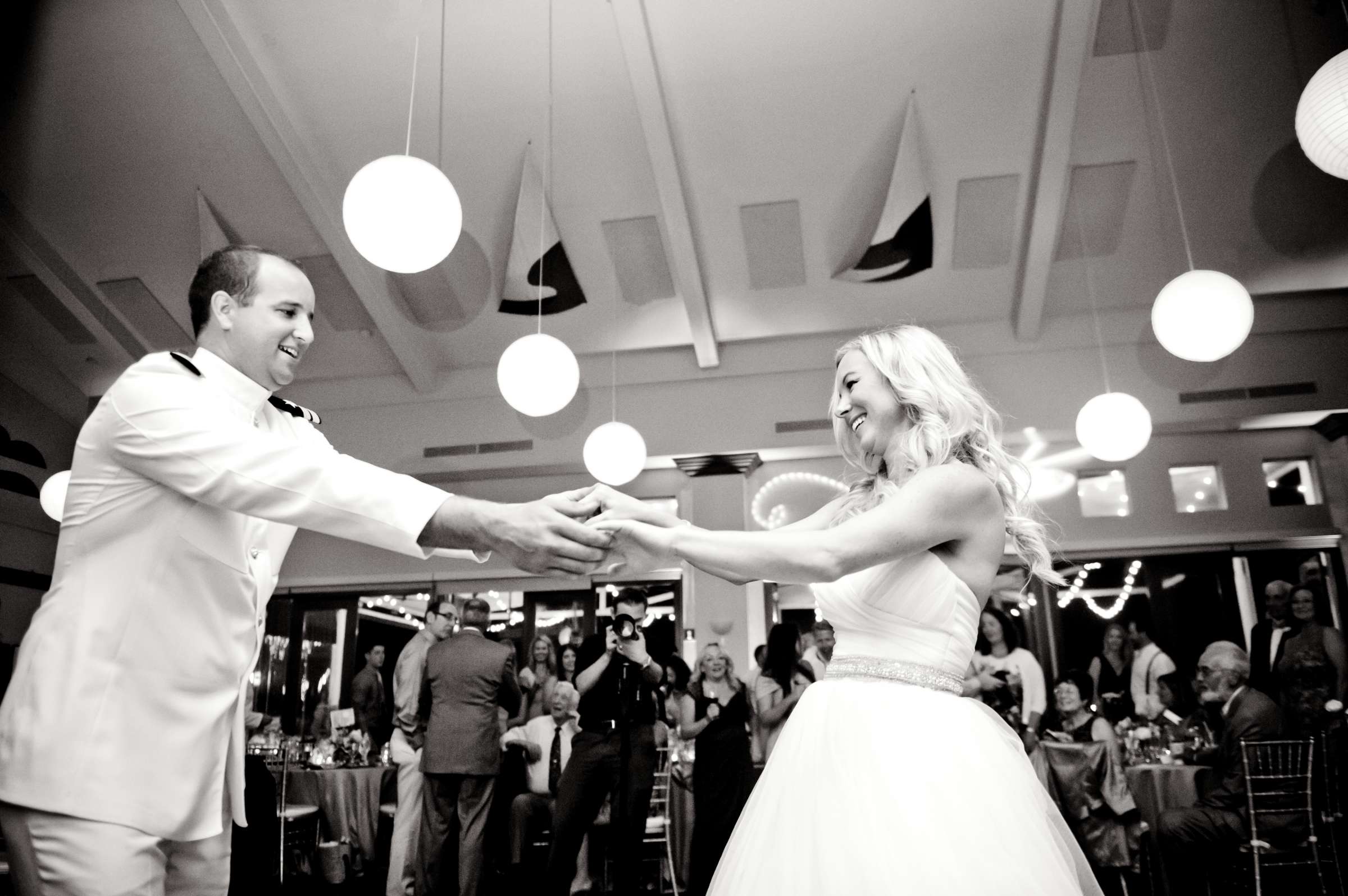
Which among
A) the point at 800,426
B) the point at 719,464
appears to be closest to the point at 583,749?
the point at 719,464

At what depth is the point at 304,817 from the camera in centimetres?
628

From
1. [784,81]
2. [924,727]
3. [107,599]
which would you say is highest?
[784,81]

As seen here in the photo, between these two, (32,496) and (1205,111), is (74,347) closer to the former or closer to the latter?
(32,496)

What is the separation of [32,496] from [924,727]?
35.8ft

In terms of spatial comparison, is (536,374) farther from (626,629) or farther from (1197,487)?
(1197,487)

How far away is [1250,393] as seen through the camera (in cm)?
808

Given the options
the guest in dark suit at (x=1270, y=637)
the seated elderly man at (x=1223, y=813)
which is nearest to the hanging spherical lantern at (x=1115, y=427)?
the seated elderly man at (x=1223, y=813)

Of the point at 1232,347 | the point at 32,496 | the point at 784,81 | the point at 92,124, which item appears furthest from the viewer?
the point at 32,496

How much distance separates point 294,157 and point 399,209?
3.97 metres

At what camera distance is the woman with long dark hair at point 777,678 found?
5414 mm

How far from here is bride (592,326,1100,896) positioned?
4.86 ft

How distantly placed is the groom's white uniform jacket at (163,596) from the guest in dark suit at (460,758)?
11.9 ft

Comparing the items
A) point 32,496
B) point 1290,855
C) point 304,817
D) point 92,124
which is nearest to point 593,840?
point 304,817

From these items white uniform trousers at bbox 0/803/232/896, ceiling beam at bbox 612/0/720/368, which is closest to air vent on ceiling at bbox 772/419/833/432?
ceiling beam at bbox 612/0/720/368
